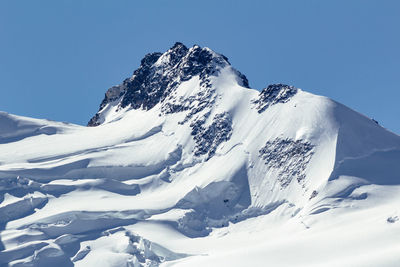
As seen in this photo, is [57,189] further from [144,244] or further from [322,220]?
[322,220]

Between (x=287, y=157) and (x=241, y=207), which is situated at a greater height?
(x=287, y=157)

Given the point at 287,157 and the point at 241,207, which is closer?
the point at 241,207

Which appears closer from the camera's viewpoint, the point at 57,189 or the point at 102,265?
the point at 102,265

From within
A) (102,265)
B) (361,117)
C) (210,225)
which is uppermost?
(361,117)

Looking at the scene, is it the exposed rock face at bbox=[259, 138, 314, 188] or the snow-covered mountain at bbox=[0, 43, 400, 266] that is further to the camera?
the exposed rock face at bbox=[259, 138, 314, 188]

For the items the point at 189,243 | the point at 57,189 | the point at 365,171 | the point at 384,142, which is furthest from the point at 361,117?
the point at 57,189

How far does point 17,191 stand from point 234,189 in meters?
44.5

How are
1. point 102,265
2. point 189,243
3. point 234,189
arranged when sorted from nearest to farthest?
point 102,265 → point 189,243 → point 234,189

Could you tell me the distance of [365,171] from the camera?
179250 mm

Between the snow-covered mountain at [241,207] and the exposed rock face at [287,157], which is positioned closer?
the snow-covered mountain at [241,207]

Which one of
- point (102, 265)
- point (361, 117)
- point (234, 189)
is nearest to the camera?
point (102, 265)

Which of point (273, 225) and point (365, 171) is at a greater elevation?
point (365, 171)

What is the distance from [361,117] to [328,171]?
2556 cm

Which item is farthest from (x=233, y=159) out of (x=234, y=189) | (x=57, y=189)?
(x=57, y=189)
